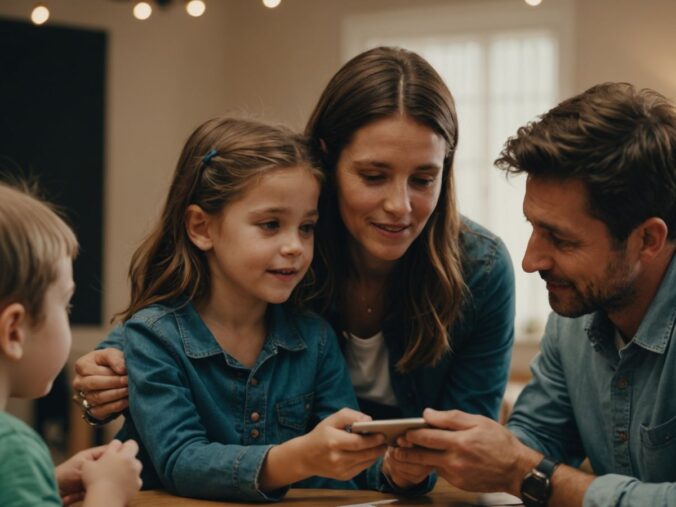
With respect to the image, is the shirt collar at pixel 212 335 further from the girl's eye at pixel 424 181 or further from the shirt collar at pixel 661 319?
the shirt collar at pixel 661 319

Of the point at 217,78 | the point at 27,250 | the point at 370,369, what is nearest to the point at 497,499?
the point at 370,369

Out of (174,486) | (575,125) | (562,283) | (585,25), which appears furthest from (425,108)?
(585,25)

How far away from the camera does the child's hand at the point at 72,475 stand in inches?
68.5

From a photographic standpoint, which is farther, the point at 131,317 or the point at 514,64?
the point at 514,64

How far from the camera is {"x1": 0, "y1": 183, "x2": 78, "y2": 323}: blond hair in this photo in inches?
57.2

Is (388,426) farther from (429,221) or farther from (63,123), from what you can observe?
(63,123)

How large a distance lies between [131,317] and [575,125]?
3.38 feet

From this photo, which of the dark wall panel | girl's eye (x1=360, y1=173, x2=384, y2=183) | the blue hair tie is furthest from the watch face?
the dark wall panel

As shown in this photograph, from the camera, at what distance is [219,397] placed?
2006 mm

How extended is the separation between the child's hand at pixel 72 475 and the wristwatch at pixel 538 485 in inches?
31.9

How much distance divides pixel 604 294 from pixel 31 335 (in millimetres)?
1162

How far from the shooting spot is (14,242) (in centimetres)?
146

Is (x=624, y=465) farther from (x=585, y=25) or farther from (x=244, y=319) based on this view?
(x=585, y=25)

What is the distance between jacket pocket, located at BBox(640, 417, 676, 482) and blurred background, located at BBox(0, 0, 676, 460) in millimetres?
4929
